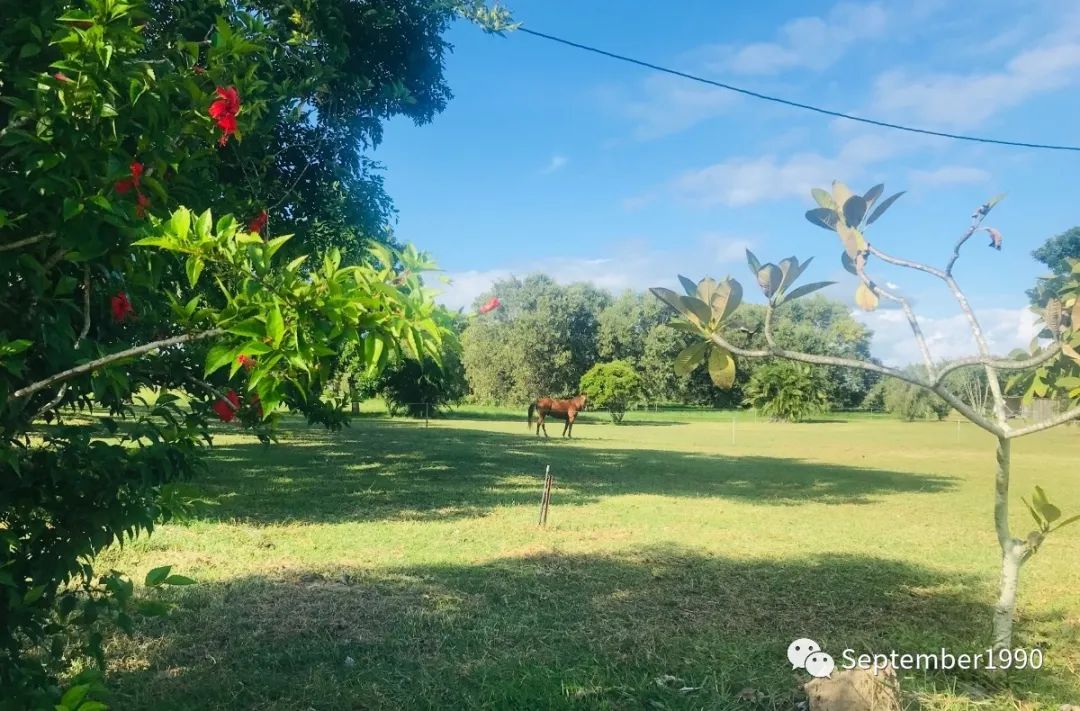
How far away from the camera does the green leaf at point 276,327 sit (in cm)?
147

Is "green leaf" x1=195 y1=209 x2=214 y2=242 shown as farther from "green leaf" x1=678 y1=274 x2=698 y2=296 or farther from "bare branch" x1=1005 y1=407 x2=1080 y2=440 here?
"bare branch" x1=1005 y1=407 x2=1080 y2=440

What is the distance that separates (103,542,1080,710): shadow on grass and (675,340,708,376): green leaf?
5.27 feet

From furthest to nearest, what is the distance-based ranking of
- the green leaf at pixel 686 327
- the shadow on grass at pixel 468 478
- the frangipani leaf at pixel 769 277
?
the shadow on grass at pixel 468 478 → the green leaf at pixel 686 327 → the frangipani leaf at pixel 769 277

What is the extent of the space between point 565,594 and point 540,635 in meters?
0.95

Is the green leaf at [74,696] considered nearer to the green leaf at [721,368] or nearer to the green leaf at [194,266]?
the green leaf at [194,266]

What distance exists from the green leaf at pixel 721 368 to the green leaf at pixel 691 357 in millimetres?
40

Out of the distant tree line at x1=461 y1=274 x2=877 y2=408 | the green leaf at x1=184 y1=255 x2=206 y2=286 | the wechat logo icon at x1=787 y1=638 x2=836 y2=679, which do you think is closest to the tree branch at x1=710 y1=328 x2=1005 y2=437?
the wechat logo icon at x1=787 y1=638 x2=836 y2=679

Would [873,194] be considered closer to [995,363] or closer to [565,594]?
[995,363]

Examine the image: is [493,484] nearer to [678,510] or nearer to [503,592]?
[678,510]

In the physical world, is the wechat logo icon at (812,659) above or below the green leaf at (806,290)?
below

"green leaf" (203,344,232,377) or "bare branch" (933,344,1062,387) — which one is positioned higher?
"bare branch" (933,344,1062,387)

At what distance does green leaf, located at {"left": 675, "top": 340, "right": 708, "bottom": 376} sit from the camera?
2.85 metres

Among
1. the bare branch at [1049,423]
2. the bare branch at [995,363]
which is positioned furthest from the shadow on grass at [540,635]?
the bare branch at [995,363]

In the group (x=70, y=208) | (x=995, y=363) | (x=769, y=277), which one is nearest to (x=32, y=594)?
(x=70, y=208)
